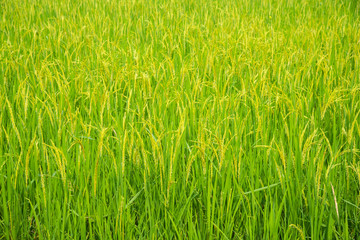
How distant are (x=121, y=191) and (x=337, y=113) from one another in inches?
38.3

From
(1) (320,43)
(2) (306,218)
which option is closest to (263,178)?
(2) (306,218)

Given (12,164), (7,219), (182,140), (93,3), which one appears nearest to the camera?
(7,219)

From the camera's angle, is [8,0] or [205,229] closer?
[205,229]

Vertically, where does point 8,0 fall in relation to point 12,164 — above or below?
above

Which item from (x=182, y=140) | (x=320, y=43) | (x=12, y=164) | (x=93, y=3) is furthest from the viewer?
(x=93, y=3)

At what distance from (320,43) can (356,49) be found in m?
0.29

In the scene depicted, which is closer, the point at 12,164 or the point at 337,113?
the point at 12,164

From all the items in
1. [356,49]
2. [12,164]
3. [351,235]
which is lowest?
[351,235]

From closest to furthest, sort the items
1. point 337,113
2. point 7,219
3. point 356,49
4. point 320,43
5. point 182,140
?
point 7,219
point 182,140
point 337,113
point 356,49
point 320,43

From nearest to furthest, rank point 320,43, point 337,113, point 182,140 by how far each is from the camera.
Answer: point 182,140, point 337,113, point 320,43

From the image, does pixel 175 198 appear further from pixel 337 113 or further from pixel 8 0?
pixel 8 0

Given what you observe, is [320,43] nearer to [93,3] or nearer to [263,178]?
[263,178]

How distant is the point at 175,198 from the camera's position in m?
0.98

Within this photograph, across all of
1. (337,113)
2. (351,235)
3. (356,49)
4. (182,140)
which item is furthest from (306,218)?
(356,49)
